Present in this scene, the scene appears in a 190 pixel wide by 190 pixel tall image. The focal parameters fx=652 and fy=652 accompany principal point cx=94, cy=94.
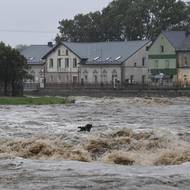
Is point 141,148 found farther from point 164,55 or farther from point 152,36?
point 152,36

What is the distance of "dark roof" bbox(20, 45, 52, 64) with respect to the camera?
12662 centimetres

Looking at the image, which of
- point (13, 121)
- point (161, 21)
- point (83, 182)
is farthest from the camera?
point (161, 21)

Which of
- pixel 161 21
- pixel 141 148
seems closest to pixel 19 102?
pixel 141 148

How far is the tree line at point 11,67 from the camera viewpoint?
80.1m

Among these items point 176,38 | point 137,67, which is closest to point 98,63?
point 137,67

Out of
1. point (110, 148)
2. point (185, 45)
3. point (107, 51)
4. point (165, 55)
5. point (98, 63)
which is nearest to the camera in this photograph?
point (110, 148)

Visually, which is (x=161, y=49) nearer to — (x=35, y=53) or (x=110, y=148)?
(x=35, y=53)

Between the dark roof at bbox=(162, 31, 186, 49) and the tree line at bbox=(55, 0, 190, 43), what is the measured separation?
1687 centimetres

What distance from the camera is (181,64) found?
111 metres

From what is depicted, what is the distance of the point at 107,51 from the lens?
11644 centimetres

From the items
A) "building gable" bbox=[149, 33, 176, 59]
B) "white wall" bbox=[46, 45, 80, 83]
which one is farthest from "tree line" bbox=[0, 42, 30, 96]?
"building gable" bbox=[149, 33, 176, 59]

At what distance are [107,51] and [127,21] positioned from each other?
18242 millimetres

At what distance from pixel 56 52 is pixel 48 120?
7987 cm

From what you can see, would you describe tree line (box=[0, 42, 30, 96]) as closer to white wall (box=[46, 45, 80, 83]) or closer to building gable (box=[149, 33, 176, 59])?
white wall (box=[46, 45, 80, 83])
